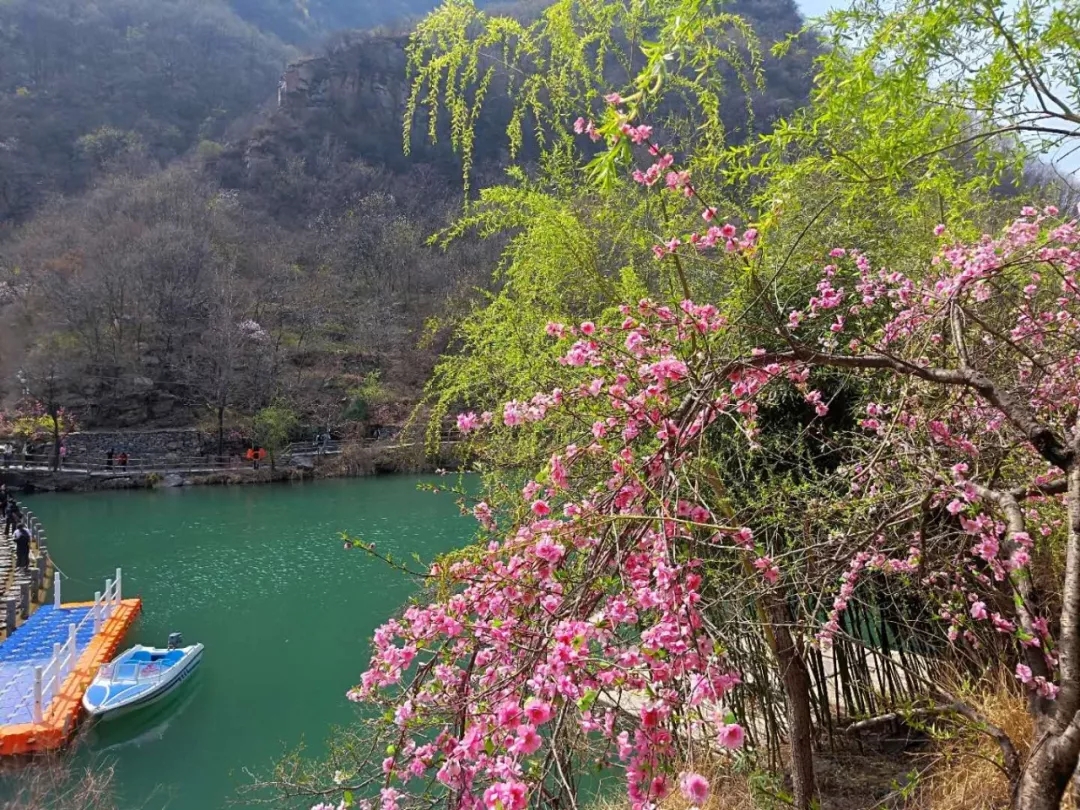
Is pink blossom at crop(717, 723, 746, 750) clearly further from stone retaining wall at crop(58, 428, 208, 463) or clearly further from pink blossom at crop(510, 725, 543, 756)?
stone retaining wall at crop(58, 428, 208, 463)

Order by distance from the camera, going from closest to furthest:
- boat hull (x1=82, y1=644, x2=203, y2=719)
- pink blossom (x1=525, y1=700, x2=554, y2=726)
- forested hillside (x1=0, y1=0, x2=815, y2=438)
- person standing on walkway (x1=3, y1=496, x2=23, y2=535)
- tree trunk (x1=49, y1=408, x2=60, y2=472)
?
1. pink blossom (x1=525, y1=700, x2=554, y2=726)
2. boat hull (x1=82, y1=644, x2=203, y2=719)
3. person standing on walkway (x1=3, y1=496, x2=23, y2=535)
4. tree trunk (x1=49, y1=408, x2=60, y2=472)
5. forested hillside (x1=0, y1=0, x2=815, y2=438)

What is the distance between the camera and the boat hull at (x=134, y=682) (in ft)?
20.1

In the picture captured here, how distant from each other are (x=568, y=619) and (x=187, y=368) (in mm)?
24962

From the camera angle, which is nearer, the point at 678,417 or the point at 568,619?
the point at 568,619

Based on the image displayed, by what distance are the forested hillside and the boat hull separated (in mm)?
6105

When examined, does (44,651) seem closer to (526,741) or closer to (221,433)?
(526,741)

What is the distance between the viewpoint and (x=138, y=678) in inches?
259

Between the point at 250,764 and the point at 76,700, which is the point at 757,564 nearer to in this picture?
the point at 250,764

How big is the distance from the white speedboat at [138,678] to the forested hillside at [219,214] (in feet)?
19.9

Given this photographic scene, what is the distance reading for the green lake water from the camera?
19.3 ft

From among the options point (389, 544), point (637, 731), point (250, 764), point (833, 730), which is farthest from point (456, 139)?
point (389, 544)

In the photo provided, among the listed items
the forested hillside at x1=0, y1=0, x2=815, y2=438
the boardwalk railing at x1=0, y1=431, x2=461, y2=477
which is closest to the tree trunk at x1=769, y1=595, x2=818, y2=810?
the forested hillside at x1=0, y1=0, x2=815, y2=438

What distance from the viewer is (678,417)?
1600mm

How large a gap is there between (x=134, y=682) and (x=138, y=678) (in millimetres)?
71
